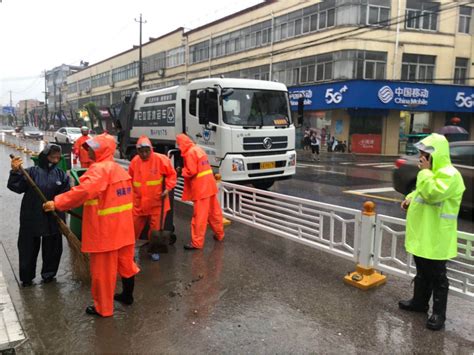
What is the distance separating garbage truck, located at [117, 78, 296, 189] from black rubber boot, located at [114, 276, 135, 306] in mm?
4822

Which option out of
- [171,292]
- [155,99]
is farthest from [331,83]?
[171,292]

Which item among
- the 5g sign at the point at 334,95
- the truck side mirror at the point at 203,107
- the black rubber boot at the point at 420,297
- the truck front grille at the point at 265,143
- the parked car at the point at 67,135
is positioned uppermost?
the 5g sign at the point at 334,95

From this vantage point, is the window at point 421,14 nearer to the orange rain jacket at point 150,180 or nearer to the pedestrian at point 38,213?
the orange rain jacket at point 150,180

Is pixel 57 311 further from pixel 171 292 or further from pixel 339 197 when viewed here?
pixel 339 197

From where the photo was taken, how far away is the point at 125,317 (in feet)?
12.4

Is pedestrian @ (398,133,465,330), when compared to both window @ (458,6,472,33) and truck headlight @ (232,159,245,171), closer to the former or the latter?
truck headlight @ (232,159,245,171)

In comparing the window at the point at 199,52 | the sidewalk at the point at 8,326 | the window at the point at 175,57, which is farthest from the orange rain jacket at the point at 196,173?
the window at the point at 175,57

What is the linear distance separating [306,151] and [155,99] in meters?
17.3

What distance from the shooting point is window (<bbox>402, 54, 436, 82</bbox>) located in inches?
1026

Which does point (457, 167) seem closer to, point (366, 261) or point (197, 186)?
point (366, 261)

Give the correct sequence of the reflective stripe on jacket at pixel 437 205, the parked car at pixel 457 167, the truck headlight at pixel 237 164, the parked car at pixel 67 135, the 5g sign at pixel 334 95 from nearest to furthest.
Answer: the reflective stripe on jacket at pixel 437 205
the parked car at pixel 457 167
the truck headlight at pixel 237 164
the 5g sign at pixel 334 95
the parked car at pixel 67 135

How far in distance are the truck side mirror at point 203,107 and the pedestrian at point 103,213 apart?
5.21 m

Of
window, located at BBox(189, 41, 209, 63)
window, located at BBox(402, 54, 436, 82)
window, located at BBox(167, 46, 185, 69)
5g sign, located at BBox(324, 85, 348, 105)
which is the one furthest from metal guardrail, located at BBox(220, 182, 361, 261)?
window, located at BBox(167, 46, 185, 69)

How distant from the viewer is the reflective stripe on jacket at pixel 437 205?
10.8 feet
